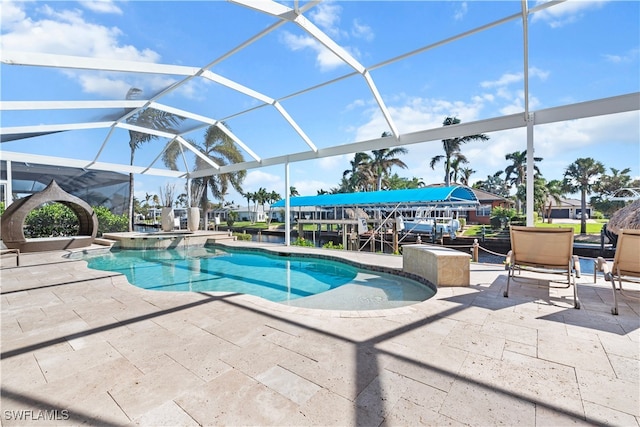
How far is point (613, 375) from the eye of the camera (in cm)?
215

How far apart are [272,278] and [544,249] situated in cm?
552

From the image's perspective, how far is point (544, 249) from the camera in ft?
13.8

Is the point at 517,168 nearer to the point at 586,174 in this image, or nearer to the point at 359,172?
the point at 586,174

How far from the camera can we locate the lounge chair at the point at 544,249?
13.2ft

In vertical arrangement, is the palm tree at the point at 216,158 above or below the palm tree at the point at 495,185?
below

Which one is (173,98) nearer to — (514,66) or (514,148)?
(514,66)

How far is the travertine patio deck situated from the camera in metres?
1.79

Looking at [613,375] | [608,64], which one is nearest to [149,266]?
[613,375]

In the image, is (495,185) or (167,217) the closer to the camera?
(167,217)

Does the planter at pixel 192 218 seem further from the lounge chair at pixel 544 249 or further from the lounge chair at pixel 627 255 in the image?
the lounge chair at pixel 627 255

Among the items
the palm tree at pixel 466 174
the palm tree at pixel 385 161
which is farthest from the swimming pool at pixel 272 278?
the palm tree at pixel 466 174

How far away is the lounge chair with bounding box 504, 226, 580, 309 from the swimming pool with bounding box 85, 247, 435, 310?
4.77 ft

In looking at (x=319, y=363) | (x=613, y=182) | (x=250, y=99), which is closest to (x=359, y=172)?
(x=613, y=182)

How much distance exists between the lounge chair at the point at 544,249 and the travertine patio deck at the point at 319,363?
48cm
